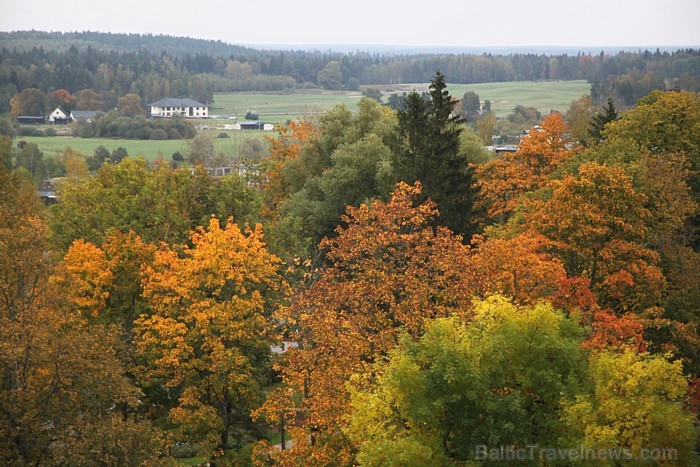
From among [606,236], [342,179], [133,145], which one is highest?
[342,179]

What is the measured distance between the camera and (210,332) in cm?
3131

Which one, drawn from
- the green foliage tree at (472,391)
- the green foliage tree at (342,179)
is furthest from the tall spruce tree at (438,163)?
the green foliage tree at (472,391)

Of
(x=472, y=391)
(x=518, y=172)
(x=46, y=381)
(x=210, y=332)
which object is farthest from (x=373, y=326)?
(x=518, y=172)

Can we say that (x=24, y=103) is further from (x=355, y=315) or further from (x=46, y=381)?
(x=355, y=315)

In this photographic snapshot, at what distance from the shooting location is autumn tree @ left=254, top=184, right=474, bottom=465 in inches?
1030

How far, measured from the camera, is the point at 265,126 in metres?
193

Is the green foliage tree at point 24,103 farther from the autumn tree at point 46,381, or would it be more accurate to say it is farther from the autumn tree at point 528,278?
the autumn tree at point 528,278

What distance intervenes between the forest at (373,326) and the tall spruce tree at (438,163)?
20 centimetres

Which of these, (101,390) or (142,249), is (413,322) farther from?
(142,249)

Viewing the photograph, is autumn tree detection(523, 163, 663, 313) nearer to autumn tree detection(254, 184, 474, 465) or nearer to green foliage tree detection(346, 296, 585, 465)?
autumn tree detection(254, 184, 474, 465)

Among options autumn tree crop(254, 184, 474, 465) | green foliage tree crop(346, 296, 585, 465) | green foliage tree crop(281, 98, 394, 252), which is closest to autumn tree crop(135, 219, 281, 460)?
autumn tree crop(254, 184, 474, 465)

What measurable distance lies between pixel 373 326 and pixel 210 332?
713 centimetres

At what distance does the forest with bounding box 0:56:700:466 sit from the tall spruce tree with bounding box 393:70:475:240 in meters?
0.20

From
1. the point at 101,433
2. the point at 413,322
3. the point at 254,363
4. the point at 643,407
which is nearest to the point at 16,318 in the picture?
the point at 101,433
